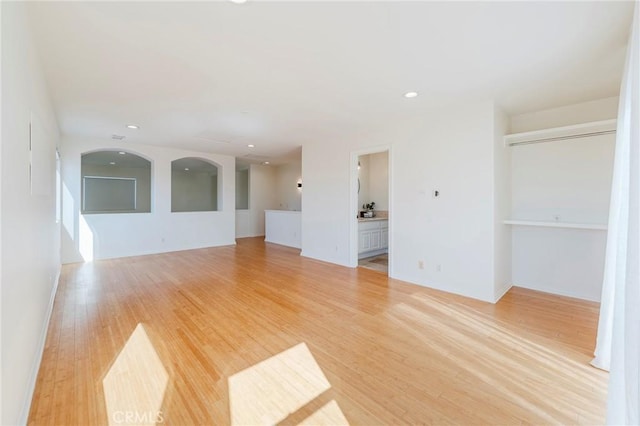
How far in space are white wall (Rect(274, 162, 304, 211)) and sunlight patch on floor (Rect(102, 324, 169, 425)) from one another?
7.19 metres

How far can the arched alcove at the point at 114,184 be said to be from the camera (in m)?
9.38

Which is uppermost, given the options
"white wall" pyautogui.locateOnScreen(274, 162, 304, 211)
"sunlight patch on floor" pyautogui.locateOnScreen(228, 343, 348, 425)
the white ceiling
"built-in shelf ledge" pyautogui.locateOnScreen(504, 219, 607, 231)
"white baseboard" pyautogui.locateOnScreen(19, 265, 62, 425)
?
the white ceiling

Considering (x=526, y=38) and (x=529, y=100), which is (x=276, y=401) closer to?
(x=526, y=38)

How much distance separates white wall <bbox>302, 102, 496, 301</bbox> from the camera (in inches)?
135

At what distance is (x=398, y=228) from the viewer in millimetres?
4359

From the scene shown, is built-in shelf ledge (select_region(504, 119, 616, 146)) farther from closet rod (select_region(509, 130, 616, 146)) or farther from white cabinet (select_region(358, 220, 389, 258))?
white cabinet (select_region(358, 220, 389, 258))

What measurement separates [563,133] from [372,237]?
3582 mm

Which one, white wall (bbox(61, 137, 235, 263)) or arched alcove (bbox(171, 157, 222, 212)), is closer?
white wall (bbox(61, 137, 235, 263))

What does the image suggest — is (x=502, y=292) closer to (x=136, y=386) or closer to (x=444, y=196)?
(x=444, y=196)

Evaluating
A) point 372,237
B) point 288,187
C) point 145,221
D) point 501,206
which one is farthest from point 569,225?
point 145,221

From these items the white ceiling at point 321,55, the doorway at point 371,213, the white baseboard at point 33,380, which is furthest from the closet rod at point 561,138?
the white baseboard at point 33,380

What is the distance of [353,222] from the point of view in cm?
513

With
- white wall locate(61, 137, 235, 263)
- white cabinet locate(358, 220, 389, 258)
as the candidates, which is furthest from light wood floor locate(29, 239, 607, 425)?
white wall locate(61, 137, 235, 263)

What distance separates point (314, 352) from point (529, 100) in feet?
12.8
